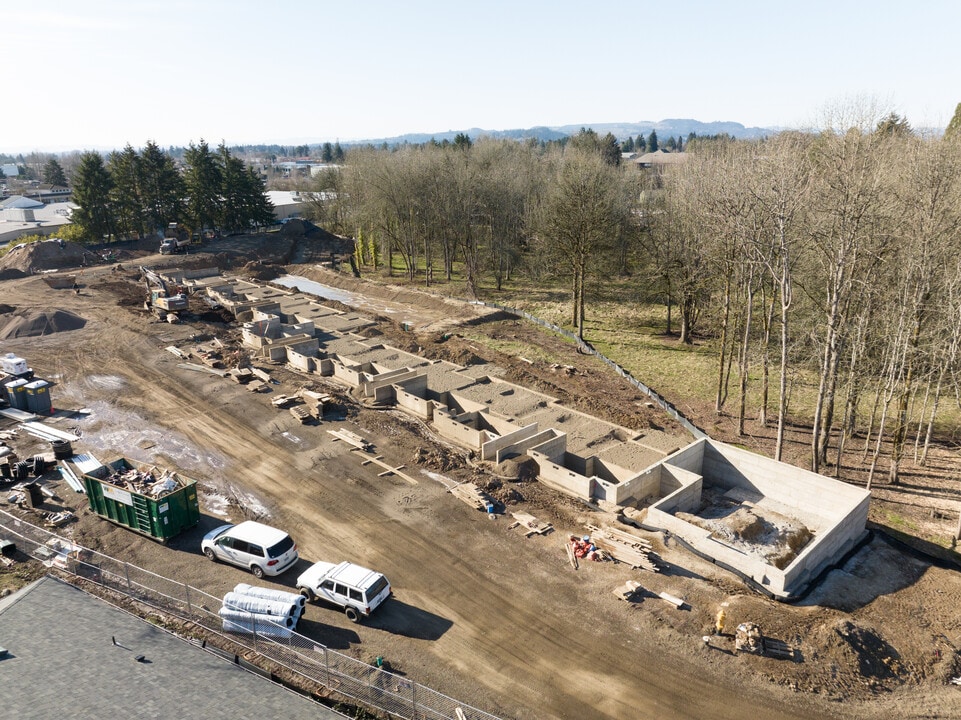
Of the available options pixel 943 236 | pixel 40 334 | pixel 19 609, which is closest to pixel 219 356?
pixel 40 334

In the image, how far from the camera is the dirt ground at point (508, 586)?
15.4 meters

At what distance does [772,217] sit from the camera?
1043 inches

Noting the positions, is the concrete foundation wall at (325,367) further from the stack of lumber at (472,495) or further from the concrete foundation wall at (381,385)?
the stack of lumber at (472,495)

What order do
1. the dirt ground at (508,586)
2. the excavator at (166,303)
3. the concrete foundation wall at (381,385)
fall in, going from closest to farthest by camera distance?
the dirt ground at (508,586) < the concrete foundation wall at (381,385) < the excavator at (166,303)

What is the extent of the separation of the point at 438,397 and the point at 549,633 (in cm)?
1858

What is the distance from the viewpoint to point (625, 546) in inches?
816

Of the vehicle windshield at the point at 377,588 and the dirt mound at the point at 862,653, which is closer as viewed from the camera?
the dirt mound at the point at 862,653

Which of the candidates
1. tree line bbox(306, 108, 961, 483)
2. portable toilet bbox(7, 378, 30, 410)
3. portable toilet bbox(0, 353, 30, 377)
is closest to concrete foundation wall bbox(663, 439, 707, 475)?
tree line bbox(306, 108, 961, 483)

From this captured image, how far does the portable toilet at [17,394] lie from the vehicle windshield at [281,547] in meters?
22.2

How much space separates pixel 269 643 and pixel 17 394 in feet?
84.6

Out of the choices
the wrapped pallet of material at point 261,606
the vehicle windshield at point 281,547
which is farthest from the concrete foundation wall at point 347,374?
the wrapped pallet of material at point 261,606

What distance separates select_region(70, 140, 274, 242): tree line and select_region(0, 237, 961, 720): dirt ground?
52688mm

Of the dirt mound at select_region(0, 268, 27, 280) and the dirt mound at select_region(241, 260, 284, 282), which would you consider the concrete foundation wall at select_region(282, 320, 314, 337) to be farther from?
the dirt mound at select_region(0, 268, 27, 280)

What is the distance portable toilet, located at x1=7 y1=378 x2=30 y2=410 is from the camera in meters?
32.2
